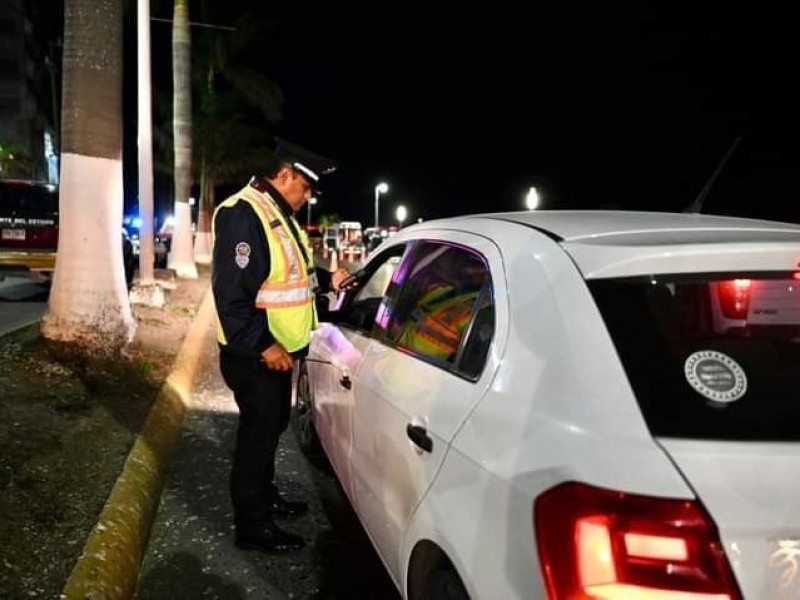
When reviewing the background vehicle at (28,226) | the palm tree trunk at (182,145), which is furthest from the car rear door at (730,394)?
the palm tree trunk at (182,145)

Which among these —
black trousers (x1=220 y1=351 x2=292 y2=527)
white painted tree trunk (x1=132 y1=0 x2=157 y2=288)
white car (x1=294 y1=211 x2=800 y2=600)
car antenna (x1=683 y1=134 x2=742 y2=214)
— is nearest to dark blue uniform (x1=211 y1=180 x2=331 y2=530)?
black trousers (x1=220 y1=351 x2=292 y2=527)

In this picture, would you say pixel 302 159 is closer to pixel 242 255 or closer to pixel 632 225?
pixel 242 255

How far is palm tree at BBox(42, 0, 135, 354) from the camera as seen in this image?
22.5 ft

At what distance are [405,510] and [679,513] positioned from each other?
3.63 ft

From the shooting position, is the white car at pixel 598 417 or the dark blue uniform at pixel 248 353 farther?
the dark blue uniform at pixel 248 353

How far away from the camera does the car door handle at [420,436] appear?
2.39m

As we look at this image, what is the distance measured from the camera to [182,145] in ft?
57.4

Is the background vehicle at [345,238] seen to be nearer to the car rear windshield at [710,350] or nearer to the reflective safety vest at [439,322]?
the reflective safety vest at [439,322]

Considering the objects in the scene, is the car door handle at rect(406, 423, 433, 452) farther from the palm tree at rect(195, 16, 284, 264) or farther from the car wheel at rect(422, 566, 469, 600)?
the palm tree at rect(195, 16, 284, 264)

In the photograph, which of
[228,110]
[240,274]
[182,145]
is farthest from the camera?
[228,110]

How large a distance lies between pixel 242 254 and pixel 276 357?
1.61 feet

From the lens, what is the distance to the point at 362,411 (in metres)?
3.23

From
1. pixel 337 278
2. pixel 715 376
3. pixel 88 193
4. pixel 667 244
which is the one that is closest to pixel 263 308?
pixel 337 278

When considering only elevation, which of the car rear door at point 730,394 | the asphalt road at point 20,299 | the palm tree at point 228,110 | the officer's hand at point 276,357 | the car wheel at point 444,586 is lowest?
the asphalt road at point 20,299
